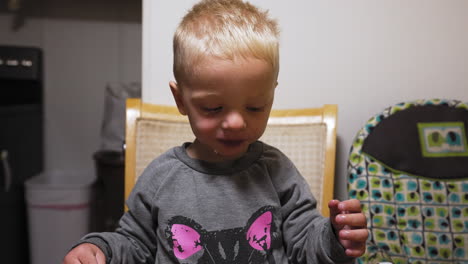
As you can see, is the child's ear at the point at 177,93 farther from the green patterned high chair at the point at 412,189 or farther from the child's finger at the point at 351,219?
the green patterned high chair at the point at 412,189

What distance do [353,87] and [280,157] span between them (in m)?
0.54

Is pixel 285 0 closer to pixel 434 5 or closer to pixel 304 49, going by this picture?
pixel 304 49

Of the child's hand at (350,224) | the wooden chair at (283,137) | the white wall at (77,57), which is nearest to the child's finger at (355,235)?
the child's hand at (350,224)

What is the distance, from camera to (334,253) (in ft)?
2.01

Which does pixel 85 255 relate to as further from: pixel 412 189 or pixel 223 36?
pixel 412 189

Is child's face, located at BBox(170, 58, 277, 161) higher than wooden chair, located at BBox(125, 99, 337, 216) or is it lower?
higher

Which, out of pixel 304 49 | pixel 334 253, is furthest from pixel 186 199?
pixel 304 49

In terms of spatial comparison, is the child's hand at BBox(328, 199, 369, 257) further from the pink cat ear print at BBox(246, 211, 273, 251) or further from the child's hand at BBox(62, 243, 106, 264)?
the child's hand at BBox(62, 243, 106, 264)

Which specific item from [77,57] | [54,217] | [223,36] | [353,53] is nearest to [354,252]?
[223,36]

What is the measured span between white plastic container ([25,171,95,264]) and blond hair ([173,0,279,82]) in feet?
4.52

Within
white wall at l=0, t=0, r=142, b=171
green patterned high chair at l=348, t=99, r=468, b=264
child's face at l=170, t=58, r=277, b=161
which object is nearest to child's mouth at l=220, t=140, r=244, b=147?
child's face at l=170, t=58, r=277, b=161

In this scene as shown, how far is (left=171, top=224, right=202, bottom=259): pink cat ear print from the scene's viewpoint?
693 mm

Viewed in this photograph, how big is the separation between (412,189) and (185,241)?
26.3 inches

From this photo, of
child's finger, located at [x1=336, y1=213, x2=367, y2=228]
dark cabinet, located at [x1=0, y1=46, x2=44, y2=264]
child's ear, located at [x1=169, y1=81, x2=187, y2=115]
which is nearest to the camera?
child's finger, located at [x1=336, y1=213, x2=367, y2=228]
